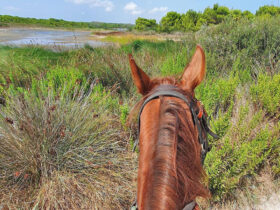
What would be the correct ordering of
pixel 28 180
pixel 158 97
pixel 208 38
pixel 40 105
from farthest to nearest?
pixel 208 38
pixel 40 105
pixel 28 180
pixel 158 97

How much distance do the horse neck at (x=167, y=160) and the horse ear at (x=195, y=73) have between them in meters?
0.24

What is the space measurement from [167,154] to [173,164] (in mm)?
41

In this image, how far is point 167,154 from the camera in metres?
0.72

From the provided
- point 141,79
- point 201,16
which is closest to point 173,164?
point 141,79

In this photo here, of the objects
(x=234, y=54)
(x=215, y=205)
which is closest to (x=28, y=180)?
(x=215, y=205)

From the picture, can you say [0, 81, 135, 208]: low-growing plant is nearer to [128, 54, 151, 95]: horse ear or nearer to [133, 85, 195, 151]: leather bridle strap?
[128, 54, 151, 95]: horse ear

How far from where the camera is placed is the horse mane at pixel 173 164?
676 mm

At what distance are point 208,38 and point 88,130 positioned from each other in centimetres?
480

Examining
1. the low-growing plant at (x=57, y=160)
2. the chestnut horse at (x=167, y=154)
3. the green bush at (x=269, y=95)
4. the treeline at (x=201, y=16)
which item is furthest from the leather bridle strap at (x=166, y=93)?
the treeline at (x=201, y=16)

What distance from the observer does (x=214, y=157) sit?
6.95 feet

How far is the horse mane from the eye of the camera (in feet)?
2.22

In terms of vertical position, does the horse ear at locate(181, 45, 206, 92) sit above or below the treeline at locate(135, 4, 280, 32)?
below

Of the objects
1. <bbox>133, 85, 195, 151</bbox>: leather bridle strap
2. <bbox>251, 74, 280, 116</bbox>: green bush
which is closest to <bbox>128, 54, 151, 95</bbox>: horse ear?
<bbox>133, 85, 195, 151</bbox>: leather bridle strap

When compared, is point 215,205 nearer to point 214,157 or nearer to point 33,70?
point 214,157
